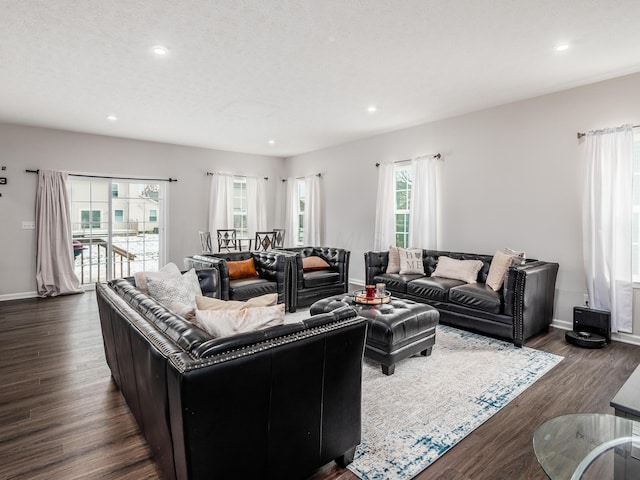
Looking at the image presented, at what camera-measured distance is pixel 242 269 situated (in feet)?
16.4

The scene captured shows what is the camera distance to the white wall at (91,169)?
18.6 ft

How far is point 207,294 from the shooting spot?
3.64 m

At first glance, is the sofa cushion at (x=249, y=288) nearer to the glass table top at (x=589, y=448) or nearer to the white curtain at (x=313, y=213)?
the white curtain at (x=313, y=213)

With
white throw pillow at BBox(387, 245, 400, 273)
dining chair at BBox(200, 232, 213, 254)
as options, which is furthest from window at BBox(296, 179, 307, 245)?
white throw pillow at BBox(387, 245, 400, 273)

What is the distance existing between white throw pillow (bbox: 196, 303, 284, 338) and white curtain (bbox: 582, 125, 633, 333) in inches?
151

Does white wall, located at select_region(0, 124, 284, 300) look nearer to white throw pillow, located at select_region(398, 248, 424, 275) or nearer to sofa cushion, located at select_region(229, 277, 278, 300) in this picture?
sofa cushion, located at select_region(229, 277, 278, 300)

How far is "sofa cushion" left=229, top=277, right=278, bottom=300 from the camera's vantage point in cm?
456

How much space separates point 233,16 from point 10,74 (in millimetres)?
2791

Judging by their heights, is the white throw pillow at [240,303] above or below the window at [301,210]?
below

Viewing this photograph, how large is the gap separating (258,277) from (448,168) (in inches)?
127

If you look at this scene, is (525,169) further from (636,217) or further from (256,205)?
(256,205)

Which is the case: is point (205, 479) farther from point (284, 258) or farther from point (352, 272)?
point (352, 272)

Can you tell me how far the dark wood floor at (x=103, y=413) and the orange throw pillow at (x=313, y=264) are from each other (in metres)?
2.81

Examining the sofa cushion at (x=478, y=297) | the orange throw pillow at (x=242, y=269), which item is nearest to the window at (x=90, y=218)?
the orange throw pillow at (x=242, y=269)
